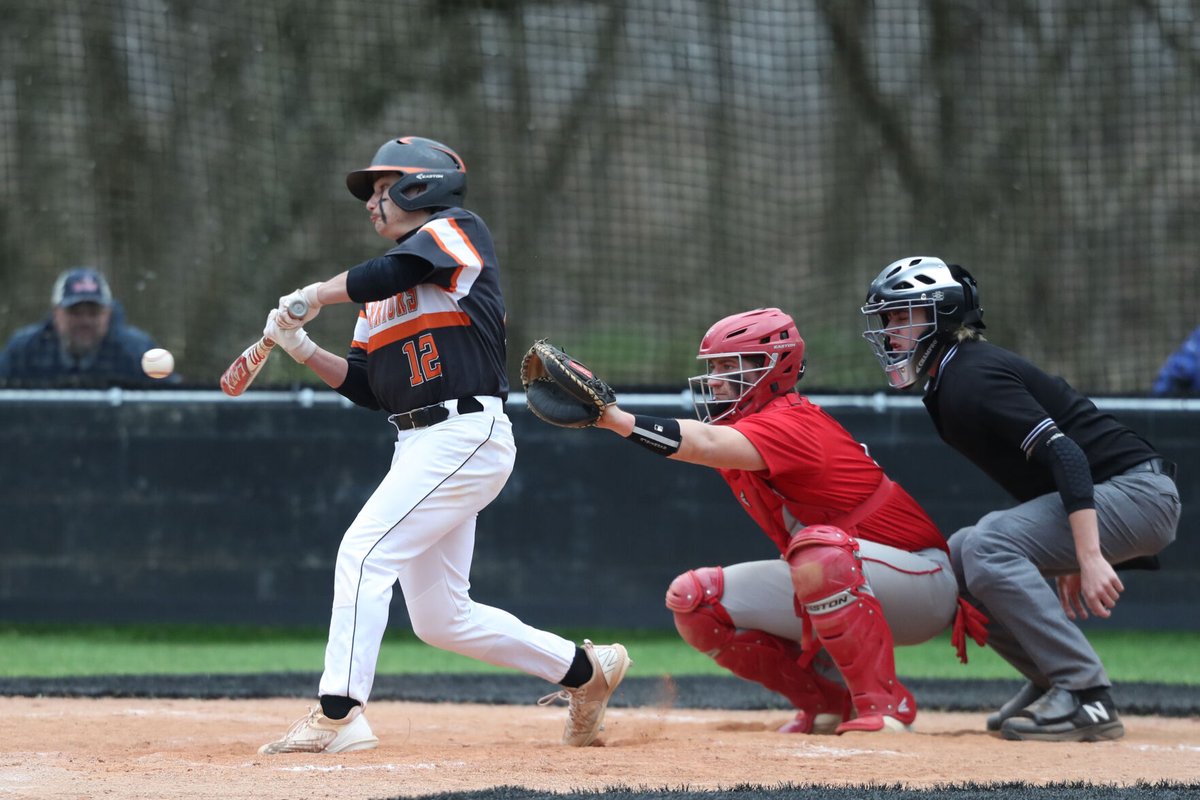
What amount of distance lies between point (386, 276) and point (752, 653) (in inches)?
69.9

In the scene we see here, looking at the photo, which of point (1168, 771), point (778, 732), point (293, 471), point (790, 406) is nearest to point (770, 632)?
point (778, 732)

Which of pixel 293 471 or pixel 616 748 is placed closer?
pixel 616 748

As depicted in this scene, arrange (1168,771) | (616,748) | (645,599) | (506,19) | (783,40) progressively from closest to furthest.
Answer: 1. (1168,771)
2. (616,748)
3. (645,599)
4. (783,40)
5. (506,19)

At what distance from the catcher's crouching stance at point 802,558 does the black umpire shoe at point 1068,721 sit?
315mm

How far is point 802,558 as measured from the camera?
459 cm

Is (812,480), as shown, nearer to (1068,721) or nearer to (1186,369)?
(1068,721)

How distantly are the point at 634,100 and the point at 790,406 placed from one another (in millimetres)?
6323

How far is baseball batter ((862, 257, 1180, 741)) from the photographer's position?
463 centimetres

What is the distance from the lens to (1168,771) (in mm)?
4027

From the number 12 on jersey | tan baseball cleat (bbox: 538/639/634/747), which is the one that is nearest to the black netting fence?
tan baseball cleat (bbox: 538/639/634/747)

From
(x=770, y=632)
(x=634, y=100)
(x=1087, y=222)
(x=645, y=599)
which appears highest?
(x=634, y=100)

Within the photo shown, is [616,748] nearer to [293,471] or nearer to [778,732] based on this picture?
[778,732]

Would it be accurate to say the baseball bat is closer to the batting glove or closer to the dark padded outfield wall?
the batting glove

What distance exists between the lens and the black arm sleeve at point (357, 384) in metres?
4.68
